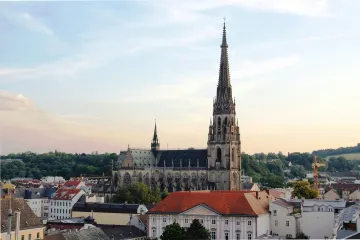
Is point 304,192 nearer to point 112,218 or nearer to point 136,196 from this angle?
point 136,196

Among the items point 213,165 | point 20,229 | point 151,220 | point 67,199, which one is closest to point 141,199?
point 67,199

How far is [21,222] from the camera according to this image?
53.0m

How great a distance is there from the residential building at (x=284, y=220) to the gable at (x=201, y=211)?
7.76 m

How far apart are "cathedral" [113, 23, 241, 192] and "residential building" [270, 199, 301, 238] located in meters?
50.2

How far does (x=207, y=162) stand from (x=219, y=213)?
5805 cm

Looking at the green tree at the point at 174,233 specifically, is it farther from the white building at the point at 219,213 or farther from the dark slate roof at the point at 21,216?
the dark slate roof at the point at 21,216

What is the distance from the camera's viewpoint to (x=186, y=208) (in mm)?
72125

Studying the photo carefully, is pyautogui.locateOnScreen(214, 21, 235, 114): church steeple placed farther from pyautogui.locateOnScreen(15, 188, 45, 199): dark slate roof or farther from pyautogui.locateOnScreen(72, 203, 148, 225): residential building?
pyautogui.locateOnScreen(72, 203, 148, 225): residential building

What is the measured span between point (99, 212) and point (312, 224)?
36.0m

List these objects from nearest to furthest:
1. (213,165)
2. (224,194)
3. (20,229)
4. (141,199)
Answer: (20,229)
(224,194)
(141,199)
(213,165)

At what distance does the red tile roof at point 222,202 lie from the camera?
228 feet

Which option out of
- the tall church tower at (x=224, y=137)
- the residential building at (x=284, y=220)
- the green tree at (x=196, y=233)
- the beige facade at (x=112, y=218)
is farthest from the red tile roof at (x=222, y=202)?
the tall church tower at (x=224, y=137)

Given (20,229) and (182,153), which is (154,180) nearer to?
(182,153)

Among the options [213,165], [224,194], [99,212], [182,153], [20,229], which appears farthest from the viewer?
[182,153]
